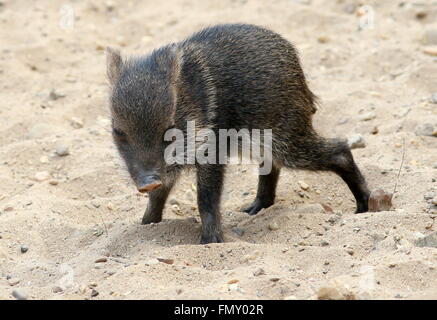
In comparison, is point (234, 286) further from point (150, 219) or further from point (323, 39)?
point (323, 39)

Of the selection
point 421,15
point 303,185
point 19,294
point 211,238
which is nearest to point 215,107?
point 211,238

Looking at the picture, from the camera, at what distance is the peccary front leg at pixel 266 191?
5762 mm

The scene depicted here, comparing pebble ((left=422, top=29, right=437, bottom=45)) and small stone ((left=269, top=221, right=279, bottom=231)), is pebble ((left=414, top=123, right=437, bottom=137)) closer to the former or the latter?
small stone ((left=269, top=221, right=279, bottom=231))

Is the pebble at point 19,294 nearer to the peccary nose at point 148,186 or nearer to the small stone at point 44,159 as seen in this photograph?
the peccary nose at point 148,186

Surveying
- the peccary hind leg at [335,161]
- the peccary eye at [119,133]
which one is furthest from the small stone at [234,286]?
the peccary hind leg at [335,161]

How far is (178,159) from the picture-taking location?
4.84 metres

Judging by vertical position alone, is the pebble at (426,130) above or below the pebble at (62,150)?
above

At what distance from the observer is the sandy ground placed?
13.4ft

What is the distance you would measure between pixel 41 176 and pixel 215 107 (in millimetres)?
1892

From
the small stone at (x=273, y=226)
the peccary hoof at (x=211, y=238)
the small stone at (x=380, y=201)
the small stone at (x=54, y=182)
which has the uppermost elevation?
the small stone at (x=380, y=201)

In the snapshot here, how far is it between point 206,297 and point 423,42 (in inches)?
206

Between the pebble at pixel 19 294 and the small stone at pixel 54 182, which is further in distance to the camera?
the small stone at pixel 54 182

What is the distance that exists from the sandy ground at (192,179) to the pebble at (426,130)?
0.24 ft
